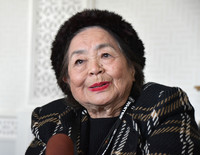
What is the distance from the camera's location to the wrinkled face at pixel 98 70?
1.19 m

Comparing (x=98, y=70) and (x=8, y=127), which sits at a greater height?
(x=98, y=70)

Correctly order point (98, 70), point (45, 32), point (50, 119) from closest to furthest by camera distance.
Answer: point (98, 70)
point (50, 119)
point (45, 32)

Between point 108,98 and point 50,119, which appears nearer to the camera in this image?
point 108,98

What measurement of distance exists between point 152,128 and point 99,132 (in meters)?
0.32

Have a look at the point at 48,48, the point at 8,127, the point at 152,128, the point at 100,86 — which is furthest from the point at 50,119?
the point at 8,127

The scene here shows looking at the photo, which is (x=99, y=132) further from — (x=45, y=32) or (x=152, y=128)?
(x=45, y=32)

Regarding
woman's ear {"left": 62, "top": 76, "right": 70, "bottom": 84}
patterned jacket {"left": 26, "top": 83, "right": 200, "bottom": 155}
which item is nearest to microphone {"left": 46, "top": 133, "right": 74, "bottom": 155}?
patterned jacket {"left": 26, "top": 83, "right": 200, "bottom": 155}

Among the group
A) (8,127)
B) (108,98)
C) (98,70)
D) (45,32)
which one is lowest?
(8,127)

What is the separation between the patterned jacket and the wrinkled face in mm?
99

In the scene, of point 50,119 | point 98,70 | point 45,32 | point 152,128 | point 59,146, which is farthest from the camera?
point 45,32

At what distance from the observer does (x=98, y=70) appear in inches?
46.6

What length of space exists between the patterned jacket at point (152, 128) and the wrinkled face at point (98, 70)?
3.9 inches

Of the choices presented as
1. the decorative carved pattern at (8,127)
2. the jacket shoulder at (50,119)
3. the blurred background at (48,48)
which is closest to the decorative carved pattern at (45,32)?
the blurred background at (48,48)

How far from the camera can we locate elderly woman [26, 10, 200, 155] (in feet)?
3.44
